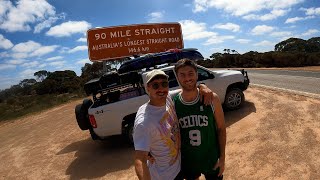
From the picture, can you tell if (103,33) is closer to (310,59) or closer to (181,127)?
(181,127)

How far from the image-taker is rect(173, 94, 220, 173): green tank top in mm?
2969

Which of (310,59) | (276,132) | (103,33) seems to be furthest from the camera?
(310,59)

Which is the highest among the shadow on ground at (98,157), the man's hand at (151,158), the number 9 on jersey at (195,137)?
the number 9 on jersey at (195,137)

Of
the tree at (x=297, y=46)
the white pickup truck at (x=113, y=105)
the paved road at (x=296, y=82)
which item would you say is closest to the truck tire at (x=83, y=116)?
the white pickup truck at (x=113, y=105)

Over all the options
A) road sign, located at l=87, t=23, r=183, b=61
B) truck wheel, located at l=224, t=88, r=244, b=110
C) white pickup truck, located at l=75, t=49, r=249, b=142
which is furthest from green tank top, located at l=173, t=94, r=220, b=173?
road sign, located at l=87, t=23, r=183, b=61

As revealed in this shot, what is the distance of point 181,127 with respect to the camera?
3.04 meters

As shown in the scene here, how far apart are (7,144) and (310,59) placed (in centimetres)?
3237

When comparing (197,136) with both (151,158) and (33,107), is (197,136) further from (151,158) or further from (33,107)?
(33,107)

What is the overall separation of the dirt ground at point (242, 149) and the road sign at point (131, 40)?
4765 mm

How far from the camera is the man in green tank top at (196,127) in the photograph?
9.75 ft

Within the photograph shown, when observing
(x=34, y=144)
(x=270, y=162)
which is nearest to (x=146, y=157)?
(x=270, y=162)

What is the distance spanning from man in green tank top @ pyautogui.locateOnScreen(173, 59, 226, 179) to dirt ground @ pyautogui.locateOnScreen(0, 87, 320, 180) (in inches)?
107

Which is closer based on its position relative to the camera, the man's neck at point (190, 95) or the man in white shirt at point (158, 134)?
the man in white shirt at point (158, 134)

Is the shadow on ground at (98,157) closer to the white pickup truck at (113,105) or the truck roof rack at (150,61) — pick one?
the white pickup truck at (113,105)
